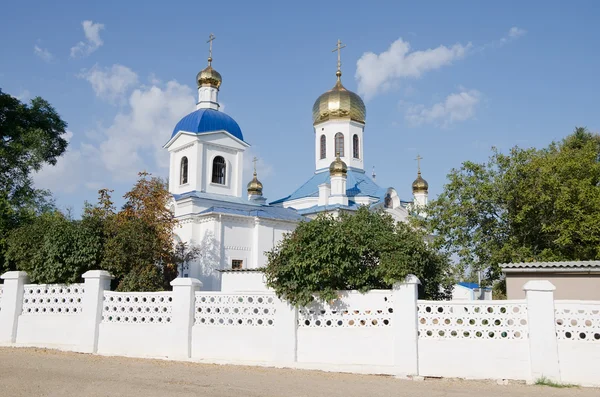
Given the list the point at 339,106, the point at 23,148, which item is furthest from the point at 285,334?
the point at 339,106

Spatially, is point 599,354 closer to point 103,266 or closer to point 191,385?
point 191,385

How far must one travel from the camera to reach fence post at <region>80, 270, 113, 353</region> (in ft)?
35.5

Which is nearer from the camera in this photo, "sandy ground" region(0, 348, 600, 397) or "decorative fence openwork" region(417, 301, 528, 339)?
"sandy ground" region(0, 348, 600, 397)

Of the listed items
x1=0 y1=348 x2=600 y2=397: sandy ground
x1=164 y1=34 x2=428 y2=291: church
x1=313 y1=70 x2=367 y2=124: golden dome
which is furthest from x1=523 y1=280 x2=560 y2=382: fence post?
x1=313 y1=70 x2=367 y2=124: golden dome

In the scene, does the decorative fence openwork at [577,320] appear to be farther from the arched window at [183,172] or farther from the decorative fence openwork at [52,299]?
the arched window at [183,172]

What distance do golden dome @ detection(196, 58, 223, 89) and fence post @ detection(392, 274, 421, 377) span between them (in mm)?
19172

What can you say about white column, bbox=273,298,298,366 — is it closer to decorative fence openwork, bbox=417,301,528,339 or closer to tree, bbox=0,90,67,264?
decorative fence openwork, bbox=417,301,528,339

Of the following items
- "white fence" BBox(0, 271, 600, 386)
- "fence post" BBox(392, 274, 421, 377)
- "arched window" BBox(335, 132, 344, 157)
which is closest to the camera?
"white fence" BBox(0, 271, 600, 386)

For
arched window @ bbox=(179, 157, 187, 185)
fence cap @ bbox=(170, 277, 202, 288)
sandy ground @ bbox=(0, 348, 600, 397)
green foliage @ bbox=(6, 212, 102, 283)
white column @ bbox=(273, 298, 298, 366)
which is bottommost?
sandy ground @ bbox=(0, 348, 600, 397)

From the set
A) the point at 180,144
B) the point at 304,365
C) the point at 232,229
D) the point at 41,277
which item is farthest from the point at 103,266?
the point at 180,144

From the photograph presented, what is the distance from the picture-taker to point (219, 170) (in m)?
25.4

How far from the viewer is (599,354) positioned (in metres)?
7.86

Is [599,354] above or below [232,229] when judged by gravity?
below

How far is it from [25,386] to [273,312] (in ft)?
13.2
